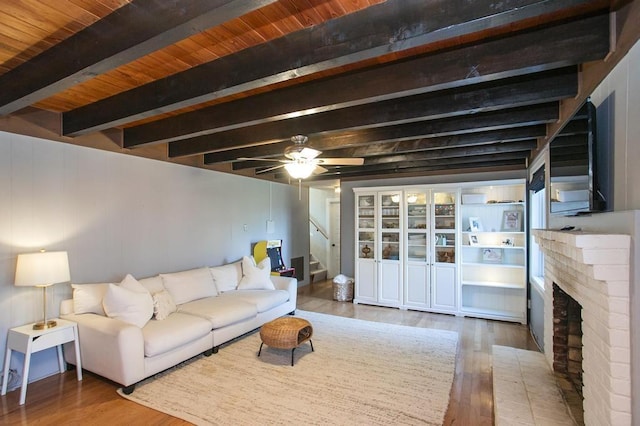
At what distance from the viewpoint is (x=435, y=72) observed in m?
2.07

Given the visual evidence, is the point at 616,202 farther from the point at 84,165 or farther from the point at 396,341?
the point at 84,165

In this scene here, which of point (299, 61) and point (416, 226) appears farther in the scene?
point (416, 226)

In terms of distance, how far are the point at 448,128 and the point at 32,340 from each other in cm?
413

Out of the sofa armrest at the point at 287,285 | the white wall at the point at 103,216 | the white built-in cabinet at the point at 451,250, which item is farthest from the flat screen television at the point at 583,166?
the white wall at the point at 103,216

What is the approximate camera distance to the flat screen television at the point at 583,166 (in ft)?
5.90

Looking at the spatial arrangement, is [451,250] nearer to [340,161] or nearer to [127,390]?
[340,161]

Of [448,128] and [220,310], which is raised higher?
[448,128]

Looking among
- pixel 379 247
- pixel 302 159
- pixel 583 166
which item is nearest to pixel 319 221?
pixel 379 247

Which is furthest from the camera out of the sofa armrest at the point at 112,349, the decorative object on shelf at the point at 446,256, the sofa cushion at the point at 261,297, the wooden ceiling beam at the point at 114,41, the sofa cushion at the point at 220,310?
the decorative object on shelf at the point at 446,256

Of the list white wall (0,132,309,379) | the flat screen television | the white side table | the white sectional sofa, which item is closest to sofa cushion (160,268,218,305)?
the white sectional sofa

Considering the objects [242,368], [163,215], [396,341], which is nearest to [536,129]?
[396,341]

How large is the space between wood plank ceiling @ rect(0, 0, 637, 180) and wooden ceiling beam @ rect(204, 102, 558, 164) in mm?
12

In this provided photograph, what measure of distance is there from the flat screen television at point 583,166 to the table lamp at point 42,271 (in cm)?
410

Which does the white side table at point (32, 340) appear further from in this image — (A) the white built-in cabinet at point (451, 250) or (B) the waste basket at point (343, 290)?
(A) the white built-in cabinet at point (451, 250)
